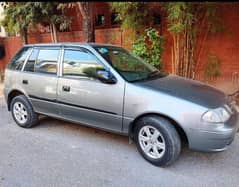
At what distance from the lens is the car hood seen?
2.92 m

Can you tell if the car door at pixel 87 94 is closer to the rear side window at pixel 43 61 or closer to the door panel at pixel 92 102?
the door panel at pixel 92 102

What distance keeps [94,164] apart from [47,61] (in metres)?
1.96

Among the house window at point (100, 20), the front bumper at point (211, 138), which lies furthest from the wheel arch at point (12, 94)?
the house window at point (100, 20)

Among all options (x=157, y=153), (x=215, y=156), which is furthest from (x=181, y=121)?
(x=215, y=156)

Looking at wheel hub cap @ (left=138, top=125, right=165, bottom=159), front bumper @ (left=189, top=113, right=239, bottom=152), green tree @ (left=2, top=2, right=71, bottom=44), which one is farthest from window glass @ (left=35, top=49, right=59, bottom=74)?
green tree @ (left=2, top=2, right=71, bottom=44)

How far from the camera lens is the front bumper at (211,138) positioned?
277 centimetres

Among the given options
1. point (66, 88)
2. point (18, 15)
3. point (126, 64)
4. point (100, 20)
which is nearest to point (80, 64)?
point (66, 88)

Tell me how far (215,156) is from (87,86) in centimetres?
208

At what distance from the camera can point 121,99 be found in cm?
322

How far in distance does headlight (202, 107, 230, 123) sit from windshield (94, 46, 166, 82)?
3.51 feet

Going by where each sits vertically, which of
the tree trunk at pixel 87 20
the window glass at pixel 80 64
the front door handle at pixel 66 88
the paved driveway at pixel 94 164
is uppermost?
the tree trunk at pixel 87 20

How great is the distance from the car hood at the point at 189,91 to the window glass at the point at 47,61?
5.19 ft

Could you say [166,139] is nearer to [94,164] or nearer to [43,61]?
[94,164]

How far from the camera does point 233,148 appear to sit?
3527 millimetres
